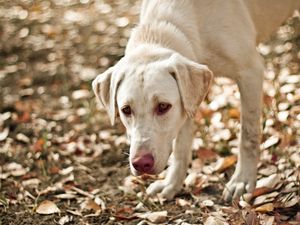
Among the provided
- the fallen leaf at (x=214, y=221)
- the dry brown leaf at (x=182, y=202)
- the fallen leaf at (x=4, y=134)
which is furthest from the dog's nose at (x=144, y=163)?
the fallen leaf at (x=4, y=134)

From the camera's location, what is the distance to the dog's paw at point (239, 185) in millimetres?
4168

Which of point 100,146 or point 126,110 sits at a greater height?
point 126,110

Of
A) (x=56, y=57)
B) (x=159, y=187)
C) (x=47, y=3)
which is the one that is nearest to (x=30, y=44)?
(x=56, y=57)

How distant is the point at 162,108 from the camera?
346 centimetres

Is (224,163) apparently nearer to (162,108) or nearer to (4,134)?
(162,108)

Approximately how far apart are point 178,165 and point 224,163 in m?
0.39

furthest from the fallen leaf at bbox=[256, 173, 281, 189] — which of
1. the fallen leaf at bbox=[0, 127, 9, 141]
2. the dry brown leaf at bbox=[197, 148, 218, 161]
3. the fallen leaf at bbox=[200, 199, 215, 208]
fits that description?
the fallen leaf at bbox=[0, 127, 9, 141]

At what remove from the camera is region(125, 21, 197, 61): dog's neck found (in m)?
3.84

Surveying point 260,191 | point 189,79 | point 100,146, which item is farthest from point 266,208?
point 100,146

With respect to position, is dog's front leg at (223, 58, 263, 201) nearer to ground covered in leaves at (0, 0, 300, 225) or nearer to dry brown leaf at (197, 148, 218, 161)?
ground covered in leaves at (0, 0, 300, 225)

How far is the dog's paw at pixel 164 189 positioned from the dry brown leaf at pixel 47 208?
66 cm

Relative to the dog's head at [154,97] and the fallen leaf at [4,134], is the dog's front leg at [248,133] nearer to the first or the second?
the dog's head at [154,97]

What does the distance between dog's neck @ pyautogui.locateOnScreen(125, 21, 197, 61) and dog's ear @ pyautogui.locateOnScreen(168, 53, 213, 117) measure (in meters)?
0.22

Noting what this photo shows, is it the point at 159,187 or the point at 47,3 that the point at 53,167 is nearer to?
the point at 159,187
